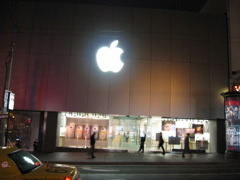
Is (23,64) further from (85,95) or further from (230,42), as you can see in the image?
(230,42)

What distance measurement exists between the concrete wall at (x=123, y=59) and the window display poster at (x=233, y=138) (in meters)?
3.41

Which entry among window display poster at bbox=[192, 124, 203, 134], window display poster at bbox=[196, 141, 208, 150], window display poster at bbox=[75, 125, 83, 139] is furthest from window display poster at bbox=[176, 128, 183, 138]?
window display poster at bbox=[75, 125, 83, 139]

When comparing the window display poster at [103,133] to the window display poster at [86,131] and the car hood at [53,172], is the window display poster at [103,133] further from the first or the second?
the car hood at [53,172]

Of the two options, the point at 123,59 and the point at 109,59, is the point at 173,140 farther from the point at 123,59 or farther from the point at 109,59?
the point at 109,59

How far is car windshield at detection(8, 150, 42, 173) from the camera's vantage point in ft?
19.6

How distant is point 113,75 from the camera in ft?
74.2

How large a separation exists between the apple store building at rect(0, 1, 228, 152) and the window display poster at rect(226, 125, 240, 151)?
3277 millimetres

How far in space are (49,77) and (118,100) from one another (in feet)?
20.6

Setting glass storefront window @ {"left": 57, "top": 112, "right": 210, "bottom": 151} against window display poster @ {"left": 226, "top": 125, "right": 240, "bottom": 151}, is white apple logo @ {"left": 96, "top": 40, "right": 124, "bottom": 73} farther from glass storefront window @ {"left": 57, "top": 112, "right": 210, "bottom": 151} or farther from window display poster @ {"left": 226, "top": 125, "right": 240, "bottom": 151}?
window display poster @ {"left": 226, "top": 125, "right": 240, "bottom": 151}

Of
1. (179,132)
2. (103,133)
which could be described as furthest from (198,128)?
(103,133)

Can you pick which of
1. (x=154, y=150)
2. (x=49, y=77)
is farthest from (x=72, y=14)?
(x=154, y=150)

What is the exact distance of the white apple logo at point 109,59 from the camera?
22688mm

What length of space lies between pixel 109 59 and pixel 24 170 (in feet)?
57.5

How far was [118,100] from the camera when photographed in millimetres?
22312
